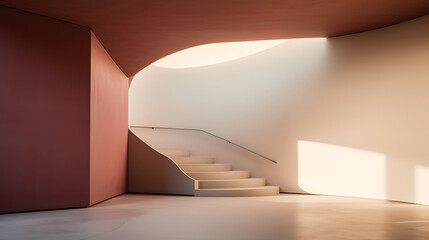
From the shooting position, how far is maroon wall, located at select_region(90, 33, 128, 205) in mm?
7047

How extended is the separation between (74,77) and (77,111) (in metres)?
0.53

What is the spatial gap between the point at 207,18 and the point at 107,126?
282 centimetres

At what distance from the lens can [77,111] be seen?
667 cm

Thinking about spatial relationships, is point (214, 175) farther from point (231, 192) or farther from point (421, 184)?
point (421, 184)

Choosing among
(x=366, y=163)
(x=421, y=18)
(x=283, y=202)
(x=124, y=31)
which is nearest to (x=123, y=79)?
A: (x=124, y=31)

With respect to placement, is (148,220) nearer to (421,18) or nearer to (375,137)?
(375,137)

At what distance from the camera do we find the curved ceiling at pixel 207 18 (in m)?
6.08

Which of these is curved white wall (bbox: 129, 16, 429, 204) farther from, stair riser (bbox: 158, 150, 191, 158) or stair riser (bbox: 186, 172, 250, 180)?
stair riser (bbox: 186, 172, 250, 180)

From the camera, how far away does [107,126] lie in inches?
315

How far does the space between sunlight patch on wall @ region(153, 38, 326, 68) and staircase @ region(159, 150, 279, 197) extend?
105 inches

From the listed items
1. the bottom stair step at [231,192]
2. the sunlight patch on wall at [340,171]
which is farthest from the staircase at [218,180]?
the sunlight patch on wall at [340,171]

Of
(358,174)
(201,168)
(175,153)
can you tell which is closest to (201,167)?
(201,168)

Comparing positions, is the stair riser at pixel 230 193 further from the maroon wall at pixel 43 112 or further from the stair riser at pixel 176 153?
the maroon wall at pixel 43 112

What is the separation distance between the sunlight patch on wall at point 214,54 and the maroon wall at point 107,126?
2393mm
